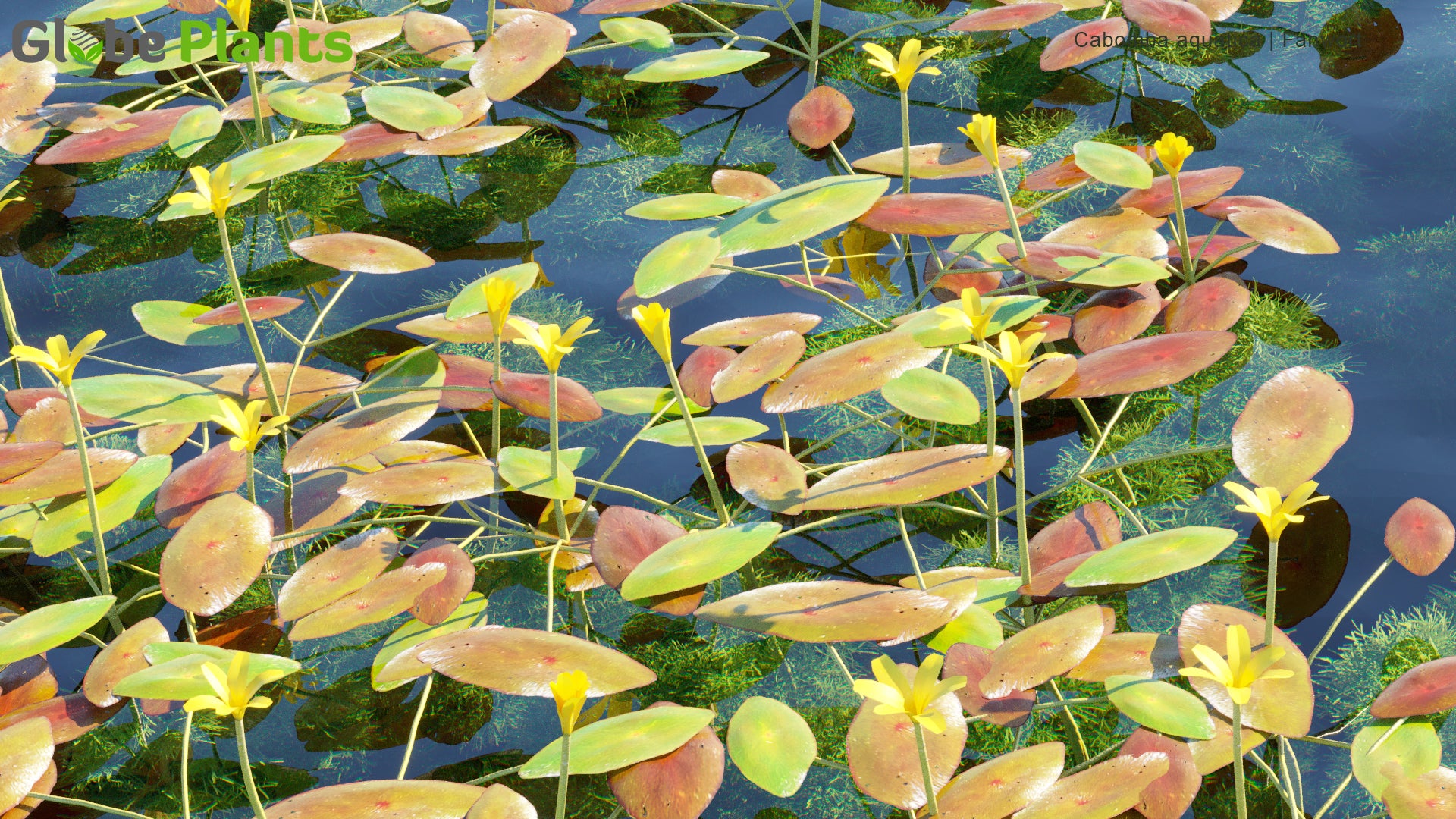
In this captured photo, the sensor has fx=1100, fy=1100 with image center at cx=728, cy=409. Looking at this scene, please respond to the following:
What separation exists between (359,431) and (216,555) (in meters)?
0.21

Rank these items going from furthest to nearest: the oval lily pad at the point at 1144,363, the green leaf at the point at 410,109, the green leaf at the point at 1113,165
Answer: the green leaf at the point at 410,109 < the green leaf at the point at 1113,165 < the oval lily pad at the point at 1144,363

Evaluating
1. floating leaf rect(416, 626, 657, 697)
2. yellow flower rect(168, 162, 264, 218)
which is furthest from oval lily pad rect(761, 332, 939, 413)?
yellow flower rect(168, 162, 264, 218)

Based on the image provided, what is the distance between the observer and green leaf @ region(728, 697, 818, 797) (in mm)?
867

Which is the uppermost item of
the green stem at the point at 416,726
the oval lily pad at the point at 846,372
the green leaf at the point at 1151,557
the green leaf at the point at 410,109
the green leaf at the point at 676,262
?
the green leaf at the point at 410,109

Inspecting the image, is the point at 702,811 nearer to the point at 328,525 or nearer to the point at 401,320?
the point at 328,525

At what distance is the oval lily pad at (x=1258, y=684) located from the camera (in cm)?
87

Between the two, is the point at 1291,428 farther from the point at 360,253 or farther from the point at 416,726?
the point at 360,253

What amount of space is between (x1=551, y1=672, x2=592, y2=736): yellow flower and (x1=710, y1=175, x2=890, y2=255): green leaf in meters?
0.72

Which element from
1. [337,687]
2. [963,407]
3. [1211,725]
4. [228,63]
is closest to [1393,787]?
[1211,725]

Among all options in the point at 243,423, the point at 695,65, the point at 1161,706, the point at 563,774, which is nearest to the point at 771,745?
the point at 563,774

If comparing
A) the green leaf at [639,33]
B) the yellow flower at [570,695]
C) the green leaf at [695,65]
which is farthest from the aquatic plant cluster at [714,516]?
the green leaf at [639,33]

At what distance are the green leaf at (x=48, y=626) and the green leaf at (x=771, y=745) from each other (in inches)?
23.6

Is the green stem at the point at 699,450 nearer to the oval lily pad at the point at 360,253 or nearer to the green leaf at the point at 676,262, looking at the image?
the green leaf at the point at 676,262

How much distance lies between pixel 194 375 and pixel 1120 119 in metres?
1.38
